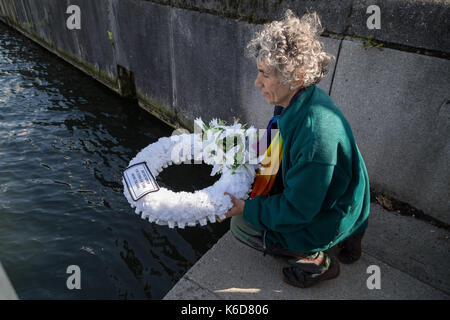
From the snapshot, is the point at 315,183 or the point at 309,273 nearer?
the point at 315,183

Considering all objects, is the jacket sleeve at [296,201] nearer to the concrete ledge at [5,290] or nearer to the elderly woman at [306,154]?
the elderly woman at [306,154]

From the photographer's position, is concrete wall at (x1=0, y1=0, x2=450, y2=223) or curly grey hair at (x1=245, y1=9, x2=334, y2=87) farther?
concrete wall at (x1=0, y1=0, x2=450, y2=223)

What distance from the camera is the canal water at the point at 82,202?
3.52 m

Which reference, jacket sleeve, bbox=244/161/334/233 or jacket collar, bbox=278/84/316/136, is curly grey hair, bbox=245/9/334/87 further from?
jacket sleeve, bbox=244/161/334/233

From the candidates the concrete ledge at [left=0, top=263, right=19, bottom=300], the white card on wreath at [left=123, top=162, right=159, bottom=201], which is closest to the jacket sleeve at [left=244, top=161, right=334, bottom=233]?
the white card on wreath at [left=123, top=162, right=159, bottom=201]

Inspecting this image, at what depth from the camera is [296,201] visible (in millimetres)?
1971

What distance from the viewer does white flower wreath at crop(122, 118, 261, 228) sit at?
2479 mm

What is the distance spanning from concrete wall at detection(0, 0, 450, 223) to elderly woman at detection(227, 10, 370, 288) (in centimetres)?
140

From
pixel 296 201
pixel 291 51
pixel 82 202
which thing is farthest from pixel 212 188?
pixel 82 202

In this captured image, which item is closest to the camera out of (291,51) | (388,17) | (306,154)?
(306,154)

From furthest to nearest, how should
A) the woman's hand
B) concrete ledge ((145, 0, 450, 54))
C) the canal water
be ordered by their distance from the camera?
the canal water < concrete ledge ((145, 0, 450, 54)) < the woman's hand

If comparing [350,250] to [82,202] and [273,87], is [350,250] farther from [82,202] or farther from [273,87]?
[82,202]

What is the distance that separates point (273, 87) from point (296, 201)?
81cm

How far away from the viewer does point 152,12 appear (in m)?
5.71
